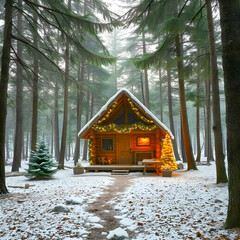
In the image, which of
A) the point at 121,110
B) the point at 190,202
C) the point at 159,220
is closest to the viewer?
the point at 159,220

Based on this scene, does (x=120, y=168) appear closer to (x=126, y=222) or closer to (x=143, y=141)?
(x=143, y=141)

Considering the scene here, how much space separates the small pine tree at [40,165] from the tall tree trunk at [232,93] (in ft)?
Result: 31.8

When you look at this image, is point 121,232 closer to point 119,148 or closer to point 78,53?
point 78,53

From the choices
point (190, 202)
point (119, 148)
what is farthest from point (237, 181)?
point (119, 148)

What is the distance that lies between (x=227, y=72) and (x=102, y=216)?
4.40 meters

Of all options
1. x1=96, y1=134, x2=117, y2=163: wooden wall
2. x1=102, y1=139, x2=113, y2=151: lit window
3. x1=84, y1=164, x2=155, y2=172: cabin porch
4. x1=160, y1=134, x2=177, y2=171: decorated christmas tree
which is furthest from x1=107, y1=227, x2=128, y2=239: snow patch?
x1=102, y1=139, x2=113, y2=151: lit window

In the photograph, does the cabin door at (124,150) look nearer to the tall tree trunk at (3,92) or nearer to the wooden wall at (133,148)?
the wooden wall at (133,148)

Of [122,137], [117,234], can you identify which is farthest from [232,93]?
[122,137]

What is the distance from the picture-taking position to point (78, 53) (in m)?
8.91

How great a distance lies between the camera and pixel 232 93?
4.05 metres

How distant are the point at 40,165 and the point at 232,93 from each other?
Answer: 1035 cm

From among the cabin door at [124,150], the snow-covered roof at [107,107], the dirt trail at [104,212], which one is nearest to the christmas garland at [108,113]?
the snow-covered roof at [107,107]

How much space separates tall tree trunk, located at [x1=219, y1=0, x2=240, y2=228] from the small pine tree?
31.8 ft

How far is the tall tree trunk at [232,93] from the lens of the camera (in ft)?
13.0
